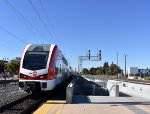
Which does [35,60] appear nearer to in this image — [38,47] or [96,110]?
[38,47]

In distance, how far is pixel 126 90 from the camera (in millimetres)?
26375

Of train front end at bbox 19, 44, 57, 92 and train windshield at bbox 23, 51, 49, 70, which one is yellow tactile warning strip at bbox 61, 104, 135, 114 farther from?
train windshield at bbox 23, 51, 49, 70

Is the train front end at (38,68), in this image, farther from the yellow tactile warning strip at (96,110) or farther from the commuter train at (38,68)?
the yellow tactile warning strip at (96,110)

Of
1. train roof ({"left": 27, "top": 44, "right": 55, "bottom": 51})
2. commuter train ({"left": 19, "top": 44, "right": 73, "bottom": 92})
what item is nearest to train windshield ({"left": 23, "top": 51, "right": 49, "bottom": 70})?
commuter train ({"left": 19, "top": 44, "right": 73, "bottom": 92})

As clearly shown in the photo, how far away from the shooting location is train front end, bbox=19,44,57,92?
1994cm

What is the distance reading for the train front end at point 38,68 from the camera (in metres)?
19.9

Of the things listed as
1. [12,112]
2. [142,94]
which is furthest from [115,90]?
[12,112]

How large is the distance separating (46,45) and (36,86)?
3.09 meters

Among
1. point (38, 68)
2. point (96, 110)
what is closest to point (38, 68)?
point (38, 68)

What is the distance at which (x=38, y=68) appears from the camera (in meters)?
20.3

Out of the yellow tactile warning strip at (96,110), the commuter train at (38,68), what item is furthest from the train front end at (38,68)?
the yellow tactile warning strip at (96,110)

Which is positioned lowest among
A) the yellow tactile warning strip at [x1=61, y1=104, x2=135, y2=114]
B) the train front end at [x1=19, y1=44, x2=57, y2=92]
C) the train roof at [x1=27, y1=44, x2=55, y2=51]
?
the yellow tactile warning strip at [x1=61, y1=104, x2=135, y2=114]

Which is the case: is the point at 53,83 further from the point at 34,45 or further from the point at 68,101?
the point at 68,101

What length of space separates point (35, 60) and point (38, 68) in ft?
2.42
